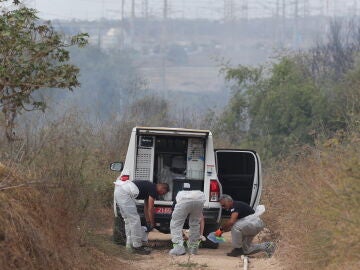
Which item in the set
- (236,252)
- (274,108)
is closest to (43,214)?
(236,252)

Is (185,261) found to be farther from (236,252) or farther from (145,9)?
(145,9)

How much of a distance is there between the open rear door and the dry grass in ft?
8.75

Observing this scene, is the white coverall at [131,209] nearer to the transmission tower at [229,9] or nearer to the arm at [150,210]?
the arm at [150,210]

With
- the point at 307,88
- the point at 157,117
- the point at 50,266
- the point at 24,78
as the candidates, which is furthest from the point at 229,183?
the point at 307,88

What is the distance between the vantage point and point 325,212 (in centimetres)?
1210

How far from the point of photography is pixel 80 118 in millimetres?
30312

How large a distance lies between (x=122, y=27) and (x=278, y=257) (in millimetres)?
114016

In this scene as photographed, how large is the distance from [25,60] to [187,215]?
388 centimetres

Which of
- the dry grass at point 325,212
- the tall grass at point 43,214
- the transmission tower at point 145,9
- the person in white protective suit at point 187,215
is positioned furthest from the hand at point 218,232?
the transmission tower at point 145,9

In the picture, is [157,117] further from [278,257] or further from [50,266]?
[50,266]

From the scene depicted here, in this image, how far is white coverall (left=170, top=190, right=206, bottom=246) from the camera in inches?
704

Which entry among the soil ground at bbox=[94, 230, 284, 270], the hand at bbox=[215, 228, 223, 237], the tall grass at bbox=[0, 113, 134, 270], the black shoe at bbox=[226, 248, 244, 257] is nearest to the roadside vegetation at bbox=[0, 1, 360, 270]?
the tall grass at bbox=[0, 113, 134, 270]

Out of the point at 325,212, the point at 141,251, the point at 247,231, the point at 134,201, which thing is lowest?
the point at 141,251

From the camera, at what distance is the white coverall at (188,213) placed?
17.9 m
